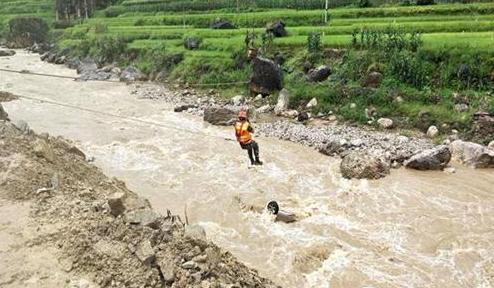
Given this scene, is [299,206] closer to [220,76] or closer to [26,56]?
[220,76]

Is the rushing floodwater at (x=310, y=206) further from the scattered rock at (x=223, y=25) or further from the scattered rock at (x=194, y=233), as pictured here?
the scattered rock at (x=223, y=25)

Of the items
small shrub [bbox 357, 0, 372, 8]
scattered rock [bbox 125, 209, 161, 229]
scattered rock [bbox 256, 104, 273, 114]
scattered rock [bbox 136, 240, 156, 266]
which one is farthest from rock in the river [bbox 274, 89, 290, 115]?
small shrub [bbox 357, 0, 372, 8]

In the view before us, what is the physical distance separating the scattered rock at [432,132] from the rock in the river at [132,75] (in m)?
23.9

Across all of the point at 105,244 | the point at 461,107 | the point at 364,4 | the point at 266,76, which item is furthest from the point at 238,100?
the point at 364,4

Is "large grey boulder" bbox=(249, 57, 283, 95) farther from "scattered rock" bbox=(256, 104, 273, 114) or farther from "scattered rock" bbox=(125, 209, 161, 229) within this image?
"scattered rock" bbox=(125, 209, 161, 229)

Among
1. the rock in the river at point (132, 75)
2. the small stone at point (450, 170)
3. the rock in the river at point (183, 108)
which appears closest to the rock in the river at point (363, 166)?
the small stone at point (450, 170)

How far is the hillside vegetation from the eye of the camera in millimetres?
24078

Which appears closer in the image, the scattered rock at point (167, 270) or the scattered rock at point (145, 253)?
the scattered rock at point (167, 270)

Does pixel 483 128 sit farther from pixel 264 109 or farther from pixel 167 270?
pixel 167 270

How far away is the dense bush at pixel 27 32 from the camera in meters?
68.6

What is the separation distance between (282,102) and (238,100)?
3.44 meters

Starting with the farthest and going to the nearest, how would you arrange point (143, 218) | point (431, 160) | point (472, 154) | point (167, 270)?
1. point (472, 154)
2. point (431, 160)
3. point (143, 218)
4. point (167, 270)

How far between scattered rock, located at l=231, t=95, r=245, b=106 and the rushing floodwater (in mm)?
→ 3750

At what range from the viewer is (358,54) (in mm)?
A: 28234
